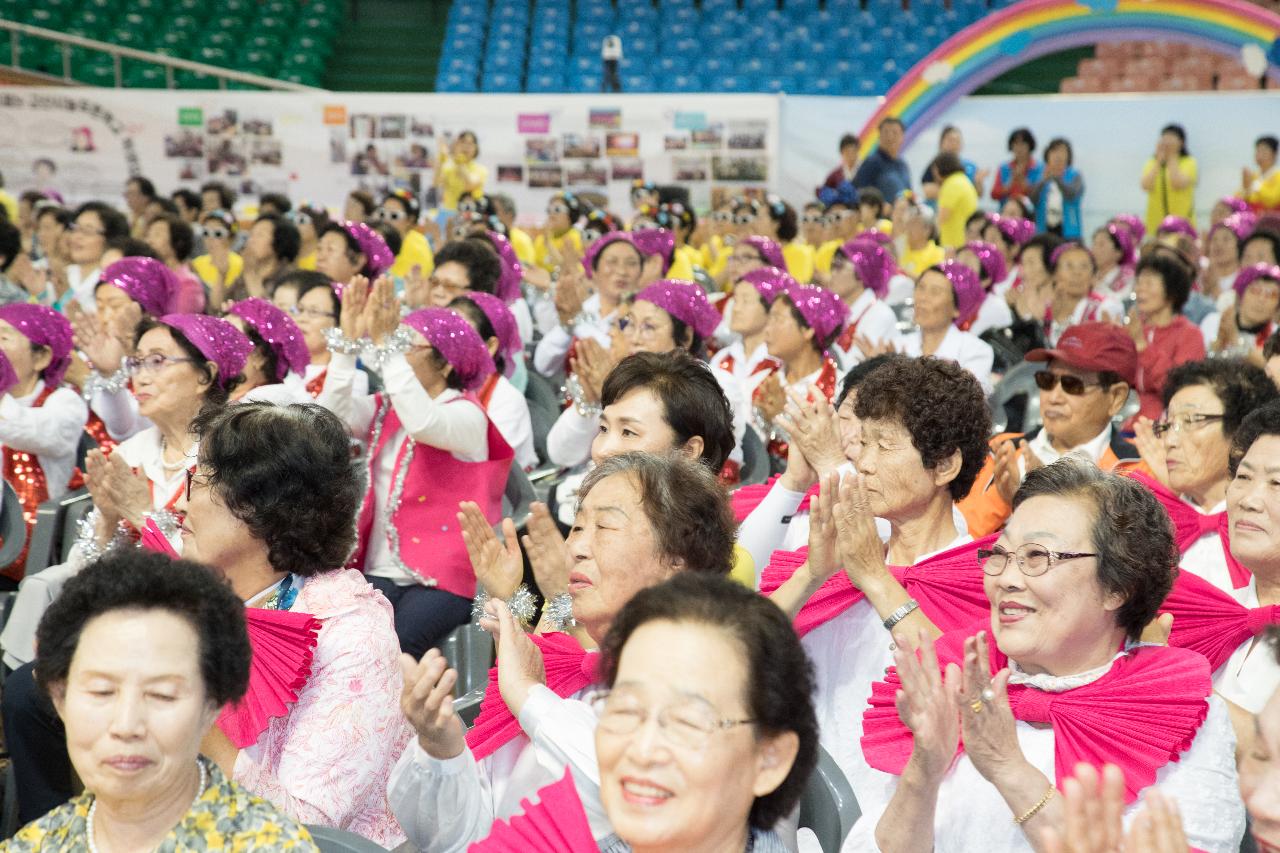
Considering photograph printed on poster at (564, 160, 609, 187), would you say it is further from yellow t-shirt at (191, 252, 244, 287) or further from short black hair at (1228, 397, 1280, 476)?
short black hair at (1228, 397, 1280, 476)

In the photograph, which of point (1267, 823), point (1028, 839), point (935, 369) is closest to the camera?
point (1267, 823)

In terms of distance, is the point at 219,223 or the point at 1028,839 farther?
the point at 219,223

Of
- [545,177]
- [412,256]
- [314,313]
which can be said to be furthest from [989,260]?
[545,177]

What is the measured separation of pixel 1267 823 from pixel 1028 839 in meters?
0.49

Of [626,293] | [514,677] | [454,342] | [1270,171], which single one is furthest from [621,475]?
[1270,171]

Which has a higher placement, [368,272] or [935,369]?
[935,369]

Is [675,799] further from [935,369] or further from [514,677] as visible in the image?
[935,369]

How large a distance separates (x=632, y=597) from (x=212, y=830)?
0.59m

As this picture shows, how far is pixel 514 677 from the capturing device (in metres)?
2.07

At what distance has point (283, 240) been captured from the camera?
7227mm

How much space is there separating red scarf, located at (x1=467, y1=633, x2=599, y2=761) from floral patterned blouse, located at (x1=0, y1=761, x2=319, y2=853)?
16.9 inches

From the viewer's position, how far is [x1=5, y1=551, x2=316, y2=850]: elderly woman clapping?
168 centimetres

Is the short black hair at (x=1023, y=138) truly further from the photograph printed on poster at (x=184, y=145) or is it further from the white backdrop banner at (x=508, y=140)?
the photograph printed on poster at (x=184, y=145)

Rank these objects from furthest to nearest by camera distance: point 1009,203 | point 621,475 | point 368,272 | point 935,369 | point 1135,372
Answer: point 1009,203
point 368,272
point 1135,372
point 935,369
point 621,475
